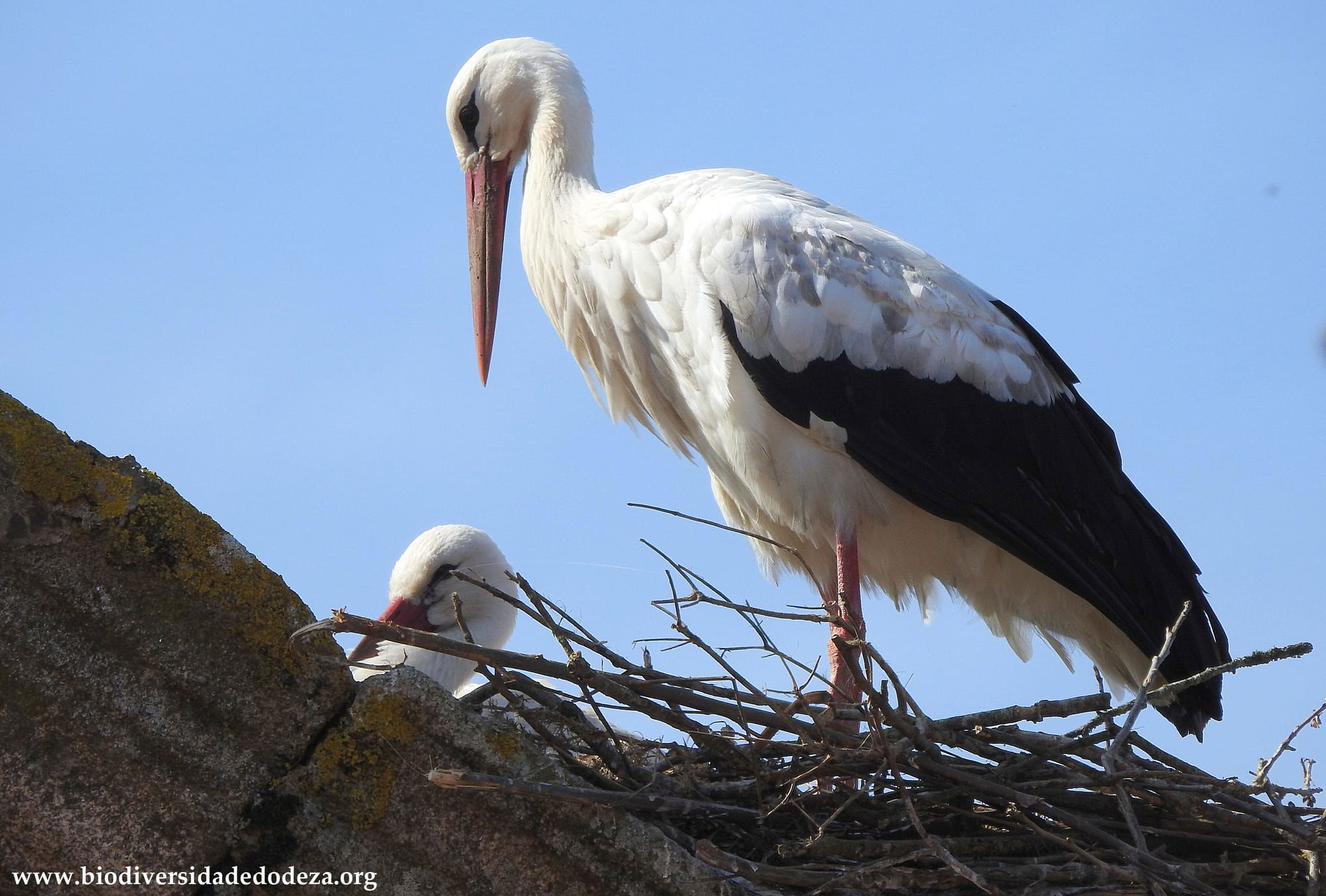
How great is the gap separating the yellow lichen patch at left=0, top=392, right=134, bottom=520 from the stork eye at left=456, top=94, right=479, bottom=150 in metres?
2.71

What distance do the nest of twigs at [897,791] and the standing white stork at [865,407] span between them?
1.02 m

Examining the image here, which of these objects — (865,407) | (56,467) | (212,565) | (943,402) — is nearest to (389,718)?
(212,565)

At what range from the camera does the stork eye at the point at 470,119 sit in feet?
15.1

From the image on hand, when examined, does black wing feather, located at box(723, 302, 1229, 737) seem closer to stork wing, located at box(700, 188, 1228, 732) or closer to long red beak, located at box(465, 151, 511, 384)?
stork wing, located at box(700, 188, 1228, 732)

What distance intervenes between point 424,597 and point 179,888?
2648 millimetres

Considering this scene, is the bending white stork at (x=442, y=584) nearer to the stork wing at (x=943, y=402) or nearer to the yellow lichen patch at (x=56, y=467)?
the stork wing at (x=943, y=402)

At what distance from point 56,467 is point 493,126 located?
9.08 feet

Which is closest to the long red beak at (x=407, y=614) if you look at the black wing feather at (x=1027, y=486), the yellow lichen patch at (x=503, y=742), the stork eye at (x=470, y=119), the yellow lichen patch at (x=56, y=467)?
the stork eye at (x=470, y=119)

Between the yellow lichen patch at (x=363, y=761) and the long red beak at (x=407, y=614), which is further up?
the long red beak at (x=407, y=614)

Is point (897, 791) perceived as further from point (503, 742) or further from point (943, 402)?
point (943, 402)

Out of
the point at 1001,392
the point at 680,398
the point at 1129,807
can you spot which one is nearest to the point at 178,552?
the point at 1129,807

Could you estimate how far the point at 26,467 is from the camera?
2.06 meters

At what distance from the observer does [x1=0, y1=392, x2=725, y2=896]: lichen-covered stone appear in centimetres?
205

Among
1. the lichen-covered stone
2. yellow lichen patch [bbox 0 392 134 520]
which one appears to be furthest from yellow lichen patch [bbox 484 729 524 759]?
yellow lichen patch [bbox 0 392 134 520]
